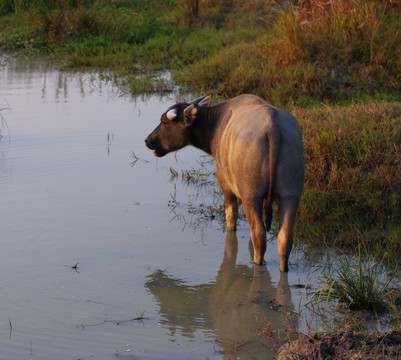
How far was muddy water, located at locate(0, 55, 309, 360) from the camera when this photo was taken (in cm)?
415

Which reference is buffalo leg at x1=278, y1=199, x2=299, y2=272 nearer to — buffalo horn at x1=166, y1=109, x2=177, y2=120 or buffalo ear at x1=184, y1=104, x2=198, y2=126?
buffalo ear at x1=184, y1=104, x2=198, y2=126

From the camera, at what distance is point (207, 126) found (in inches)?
240

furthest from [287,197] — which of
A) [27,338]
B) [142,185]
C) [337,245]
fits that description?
[142,185]

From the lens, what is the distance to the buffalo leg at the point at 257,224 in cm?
504

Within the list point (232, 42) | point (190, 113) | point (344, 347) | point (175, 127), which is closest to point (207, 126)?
point (190, 113)

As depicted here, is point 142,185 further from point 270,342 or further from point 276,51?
point 276,51

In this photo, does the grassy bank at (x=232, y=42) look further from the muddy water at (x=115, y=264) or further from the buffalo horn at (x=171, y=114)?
the buffalo horn at (x=171, y=114)

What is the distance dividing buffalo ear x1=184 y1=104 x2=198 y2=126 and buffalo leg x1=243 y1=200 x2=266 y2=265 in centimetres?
128

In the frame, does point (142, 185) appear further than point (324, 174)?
Yes

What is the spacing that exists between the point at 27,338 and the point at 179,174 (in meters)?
3.90

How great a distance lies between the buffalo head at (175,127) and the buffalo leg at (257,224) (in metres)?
1.33

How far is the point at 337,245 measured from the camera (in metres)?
5.71

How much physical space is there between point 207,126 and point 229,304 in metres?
1.94

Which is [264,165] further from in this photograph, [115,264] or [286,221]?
[115,264]
